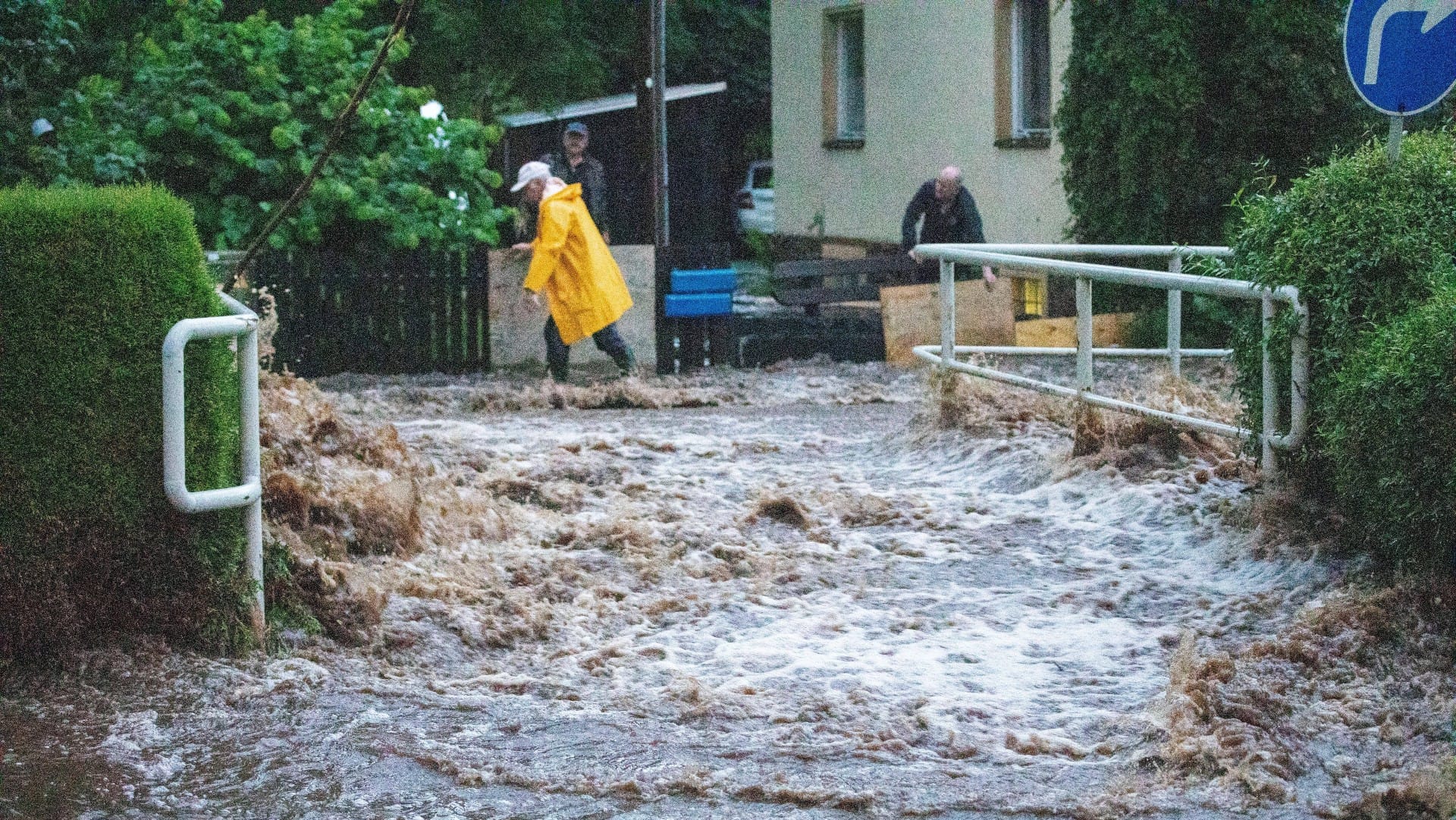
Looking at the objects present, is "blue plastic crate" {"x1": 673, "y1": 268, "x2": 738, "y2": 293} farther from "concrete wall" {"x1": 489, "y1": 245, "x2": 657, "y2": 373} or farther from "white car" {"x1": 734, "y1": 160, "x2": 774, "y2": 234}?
"white car" {"x1": 734, "y1": 160, "x2": 774, "y2": 234}

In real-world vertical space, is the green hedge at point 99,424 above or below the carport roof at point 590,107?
below

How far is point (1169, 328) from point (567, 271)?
561 centimetres

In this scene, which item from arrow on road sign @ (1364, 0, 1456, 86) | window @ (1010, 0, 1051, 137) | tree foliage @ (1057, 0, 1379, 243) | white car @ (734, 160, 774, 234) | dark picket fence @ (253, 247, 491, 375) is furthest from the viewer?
white car @ (734, 160, 774, 234)

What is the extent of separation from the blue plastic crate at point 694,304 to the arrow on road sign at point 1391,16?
27.8ft

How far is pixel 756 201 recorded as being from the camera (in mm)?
35906

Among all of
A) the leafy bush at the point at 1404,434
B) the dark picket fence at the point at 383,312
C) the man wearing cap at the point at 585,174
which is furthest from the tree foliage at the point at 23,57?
the leafy bush at the point at 1404,434

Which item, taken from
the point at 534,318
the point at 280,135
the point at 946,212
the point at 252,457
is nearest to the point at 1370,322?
the point at 252,457

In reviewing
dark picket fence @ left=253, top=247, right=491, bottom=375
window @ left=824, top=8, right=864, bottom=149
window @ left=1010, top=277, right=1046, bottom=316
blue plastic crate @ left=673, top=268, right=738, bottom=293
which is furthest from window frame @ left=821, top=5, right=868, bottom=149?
dark picket fence @ left=253, top=247, right=491, bottom=375

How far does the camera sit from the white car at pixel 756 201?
3550 cm

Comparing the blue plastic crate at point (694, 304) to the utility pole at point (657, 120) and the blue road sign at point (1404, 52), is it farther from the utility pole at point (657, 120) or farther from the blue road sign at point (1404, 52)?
the blue road sign at point (1404, 52)

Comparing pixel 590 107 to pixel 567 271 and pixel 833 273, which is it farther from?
pixel 567 271

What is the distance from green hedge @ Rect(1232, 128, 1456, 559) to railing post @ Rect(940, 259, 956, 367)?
283 cm

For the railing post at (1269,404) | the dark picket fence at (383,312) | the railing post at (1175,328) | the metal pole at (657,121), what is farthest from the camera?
the metal pole at (657,121)

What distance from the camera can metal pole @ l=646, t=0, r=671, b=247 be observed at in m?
18.9
